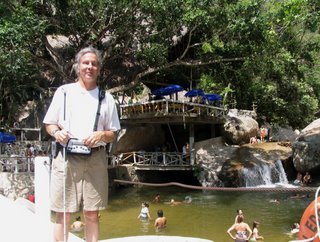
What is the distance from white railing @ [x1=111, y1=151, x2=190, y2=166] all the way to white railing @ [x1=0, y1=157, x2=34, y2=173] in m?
5.49

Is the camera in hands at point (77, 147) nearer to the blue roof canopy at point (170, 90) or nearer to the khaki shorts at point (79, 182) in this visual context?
the khaki shorts at point (79, 182)

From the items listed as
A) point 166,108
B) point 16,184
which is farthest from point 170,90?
point 16,184

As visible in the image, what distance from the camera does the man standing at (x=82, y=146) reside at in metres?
3.40

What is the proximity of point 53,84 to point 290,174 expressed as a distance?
15.2 m

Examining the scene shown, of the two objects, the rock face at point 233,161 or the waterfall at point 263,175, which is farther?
→ the rock face at point 233,161

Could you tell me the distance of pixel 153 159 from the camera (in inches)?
863

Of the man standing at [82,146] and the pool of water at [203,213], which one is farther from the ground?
the man standing at [82,146]

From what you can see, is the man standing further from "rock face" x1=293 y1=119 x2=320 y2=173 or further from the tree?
"rock face" x1=293 y1=119 x2=320 y2=173

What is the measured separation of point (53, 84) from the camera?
26.7 metres

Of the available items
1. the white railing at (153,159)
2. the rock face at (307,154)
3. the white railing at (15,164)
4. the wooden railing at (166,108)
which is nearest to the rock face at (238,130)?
the wooden railing at (166,108)

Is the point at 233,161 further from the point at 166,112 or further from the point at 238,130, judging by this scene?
the point at 238,130

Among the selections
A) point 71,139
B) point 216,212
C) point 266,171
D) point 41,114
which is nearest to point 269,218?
point 216,212

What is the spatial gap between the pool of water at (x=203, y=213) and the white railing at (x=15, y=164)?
3.58 metres

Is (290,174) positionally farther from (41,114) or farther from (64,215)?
(64,215)
